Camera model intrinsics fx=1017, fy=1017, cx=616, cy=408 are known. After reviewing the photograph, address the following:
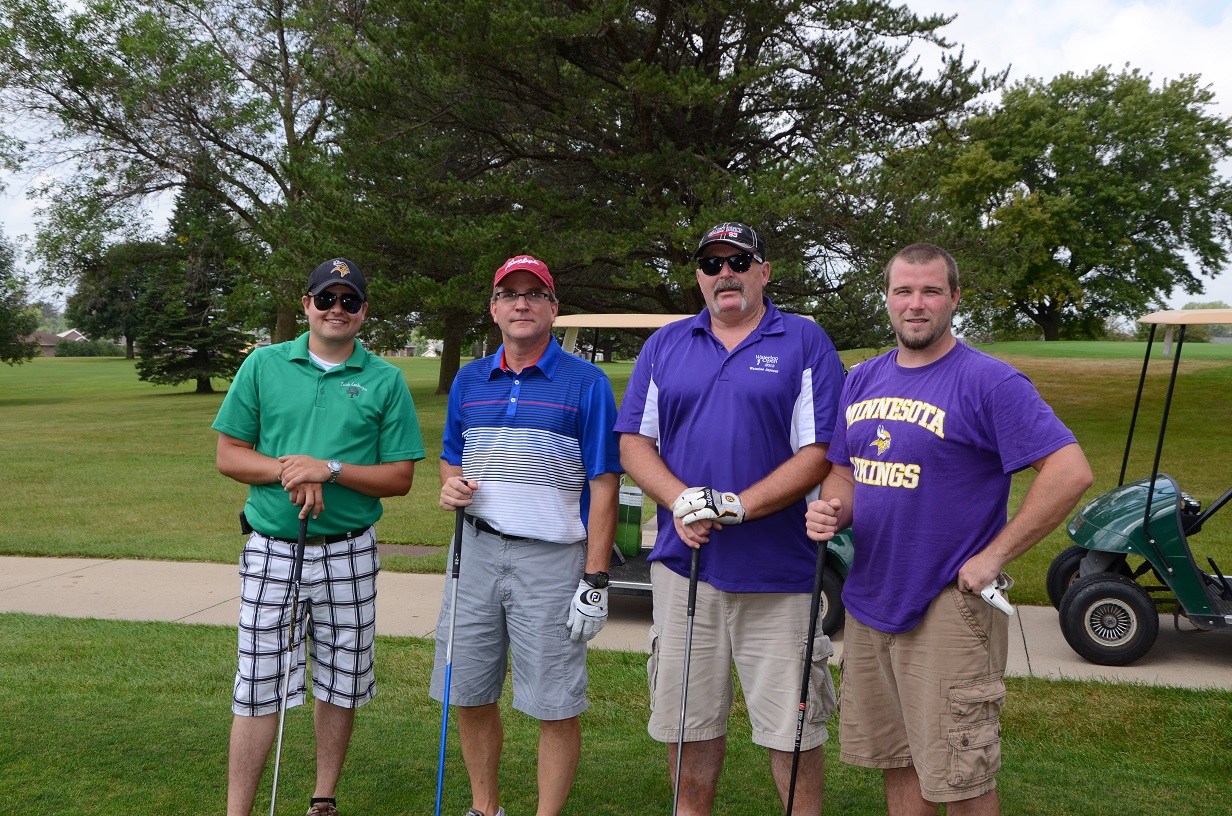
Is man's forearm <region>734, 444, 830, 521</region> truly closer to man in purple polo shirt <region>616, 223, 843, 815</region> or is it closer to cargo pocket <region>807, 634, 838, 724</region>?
man in purple polo shirt <region>616, 223, 843, 815</region>

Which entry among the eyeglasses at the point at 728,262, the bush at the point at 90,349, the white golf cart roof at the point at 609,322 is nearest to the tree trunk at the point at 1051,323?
the white golf cart roof at the point at 609,322

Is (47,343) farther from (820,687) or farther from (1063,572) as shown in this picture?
(820,687)

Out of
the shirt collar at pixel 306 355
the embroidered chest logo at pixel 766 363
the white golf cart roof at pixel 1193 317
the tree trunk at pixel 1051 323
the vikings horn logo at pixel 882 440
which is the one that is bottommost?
the vikings horn logo at pixel 882 440

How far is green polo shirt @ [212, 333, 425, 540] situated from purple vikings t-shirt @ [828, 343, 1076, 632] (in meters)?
1.53

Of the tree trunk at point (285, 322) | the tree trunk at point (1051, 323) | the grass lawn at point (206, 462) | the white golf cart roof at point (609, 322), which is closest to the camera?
the white golf cart roof at point (609, 322)

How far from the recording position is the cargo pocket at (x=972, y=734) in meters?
2.65

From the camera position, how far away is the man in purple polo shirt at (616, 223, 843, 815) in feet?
9.87

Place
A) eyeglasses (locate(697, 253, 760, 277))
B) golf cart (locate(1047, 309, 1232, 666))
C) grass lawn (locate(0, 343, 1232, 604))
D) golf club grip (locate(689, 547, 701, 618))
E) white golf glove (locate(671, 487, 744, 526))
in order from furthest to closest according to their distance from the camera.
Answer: grass lawn (locate(0, 343, 1232, 604)), golf cart (locate(1047, 309, 1232, 666)), eyeglasses (locate(697, 253, 760, 277)), golf club grip (locate(689, 547, 701, 618)), white golf glove (locate(671, 487, 744, 526))

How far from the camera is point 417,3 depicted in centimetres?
1373

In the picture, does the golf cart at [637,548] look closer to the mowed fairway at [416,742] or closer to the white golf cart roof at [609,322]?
the white golf cart roof at [609,322]

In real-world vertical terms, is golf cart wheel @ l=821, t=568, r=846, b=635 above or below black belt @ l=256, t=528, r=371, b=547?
below

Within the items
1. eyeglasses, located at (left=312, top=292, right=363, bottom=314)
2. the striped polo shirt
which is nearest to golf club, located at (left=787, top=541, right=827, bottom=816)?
the striped polo shirt

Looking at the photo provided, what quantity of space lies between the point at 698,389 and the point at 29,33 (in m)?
29.6

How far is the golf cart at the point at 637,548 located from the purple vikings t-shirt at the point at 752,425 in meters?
2.41
